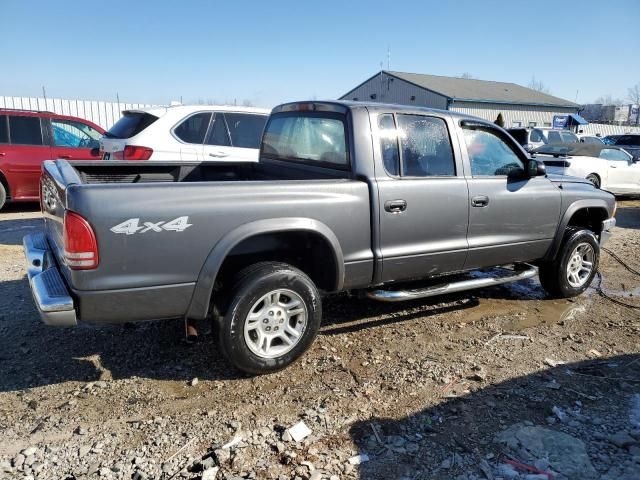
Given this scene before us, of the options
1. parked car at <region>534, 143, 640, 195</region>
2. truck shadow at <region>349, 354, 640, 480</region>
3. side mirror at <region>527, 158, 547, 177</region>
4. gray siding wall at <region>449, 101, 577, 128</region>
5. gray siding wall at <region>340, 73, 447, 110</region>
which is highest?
gray siding wall at <region>340, 73, 447, 110</region>

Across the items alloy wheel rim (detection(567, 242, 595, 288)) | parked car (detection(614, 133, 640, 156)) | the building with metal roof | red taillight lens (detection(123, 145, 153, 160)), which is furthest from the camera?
the building with metal roof

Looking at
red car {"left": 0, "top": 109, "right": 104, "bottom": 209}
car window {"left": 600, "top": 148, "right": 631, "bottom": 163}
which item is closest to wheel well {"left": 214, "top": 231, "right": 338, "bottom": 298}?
red car {"left": 0, "top": 109, "right": 104, "bottom": 209}

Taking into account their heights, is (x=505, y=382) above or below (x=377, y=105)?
below

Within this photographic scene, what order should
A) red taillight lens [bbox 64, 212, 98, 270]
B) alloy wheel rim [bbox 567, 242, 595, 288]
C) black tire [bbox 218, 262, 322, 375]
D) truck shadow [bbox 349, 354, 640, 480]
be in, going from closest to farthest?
1. truck shadow [bbox 349, 354, 640, 480]
2. red taillight lens [bbox 64, 212, 98, 270]
3. black tire [bbox 218, 262, 322, 375]
4. alloy wheel rim [bbox 567, 242, 595, 288]

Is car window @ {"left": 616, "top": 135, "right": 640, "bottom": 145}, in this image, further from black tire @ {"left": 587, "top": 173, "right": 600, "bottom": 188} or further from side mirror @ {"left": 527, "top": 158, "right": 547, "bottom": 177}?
side mirror @ {"left": 527, "top": 158, "right": 547, "bottom": 177}

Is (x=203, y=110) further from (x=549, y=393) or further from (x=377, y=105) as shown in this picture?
(x=549, y=393)

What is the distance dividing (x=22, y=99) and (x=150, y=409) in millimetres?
16508

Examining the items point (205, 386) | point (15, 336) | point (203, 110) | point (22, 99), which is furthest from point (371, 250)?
point (22, 99)

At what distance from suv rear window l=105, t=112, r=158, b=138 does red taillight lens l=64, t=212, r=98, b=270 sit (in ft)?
14.6

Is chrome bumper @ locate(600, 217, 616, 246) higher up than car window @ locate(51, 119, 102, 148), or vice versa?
car window @ locate(51, 119, 102, 148)

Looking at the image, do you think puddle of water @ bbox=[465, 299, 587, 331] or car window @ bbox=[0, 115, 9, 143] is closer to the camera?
puddle of water @ bbox=[465, 299, 587, 331]

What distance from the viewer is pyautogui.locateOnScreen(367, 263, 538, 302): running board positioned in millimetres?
3898

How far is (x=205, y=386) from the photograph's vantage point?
3.37 meters

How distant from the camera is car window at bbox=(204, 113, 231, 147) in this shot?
7.22m
